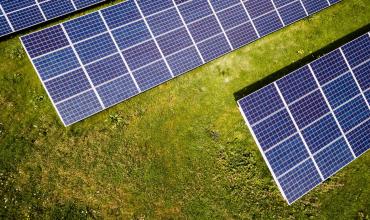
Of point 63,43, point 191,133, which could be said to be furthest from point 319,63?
point 63,43

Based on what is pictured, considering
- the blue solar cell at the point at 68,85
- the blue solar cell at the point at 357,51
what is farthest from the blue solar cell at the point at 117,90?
the blue solar cell at the point at 357,51

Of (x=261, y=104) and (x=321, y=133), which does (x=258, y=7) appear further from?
(x=321, y=133)

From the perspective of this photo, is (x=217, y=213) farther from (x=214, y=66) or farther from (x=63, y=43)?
(x=63, y=43)

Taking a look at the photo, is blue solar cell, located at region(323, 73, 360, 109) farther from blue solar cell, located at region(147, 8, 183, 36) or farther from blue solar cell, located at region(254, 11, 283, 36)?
blue solar cell, located at region(147, 8, 183, 36)

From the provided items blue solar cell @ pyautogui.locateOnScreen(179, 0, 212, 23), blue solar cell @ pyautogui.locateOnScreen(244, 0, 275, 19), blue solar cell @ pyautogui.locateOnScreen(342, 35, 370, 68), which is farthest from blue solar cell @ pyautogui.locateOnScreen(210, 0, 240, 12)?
blue solar cell @ pyautogui.locateOnScreen(342, 35, 370, 68)

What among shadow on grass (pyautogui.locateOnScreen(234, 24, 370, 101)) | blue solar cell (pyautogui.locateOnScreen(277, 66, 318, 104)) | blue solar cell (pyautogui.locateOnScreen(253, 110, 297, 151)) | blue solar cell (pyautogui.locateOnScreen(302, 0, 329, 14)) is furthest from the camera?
shadow on grass (pyautogui.locateOnScreen(234, 24, 370, 101))
